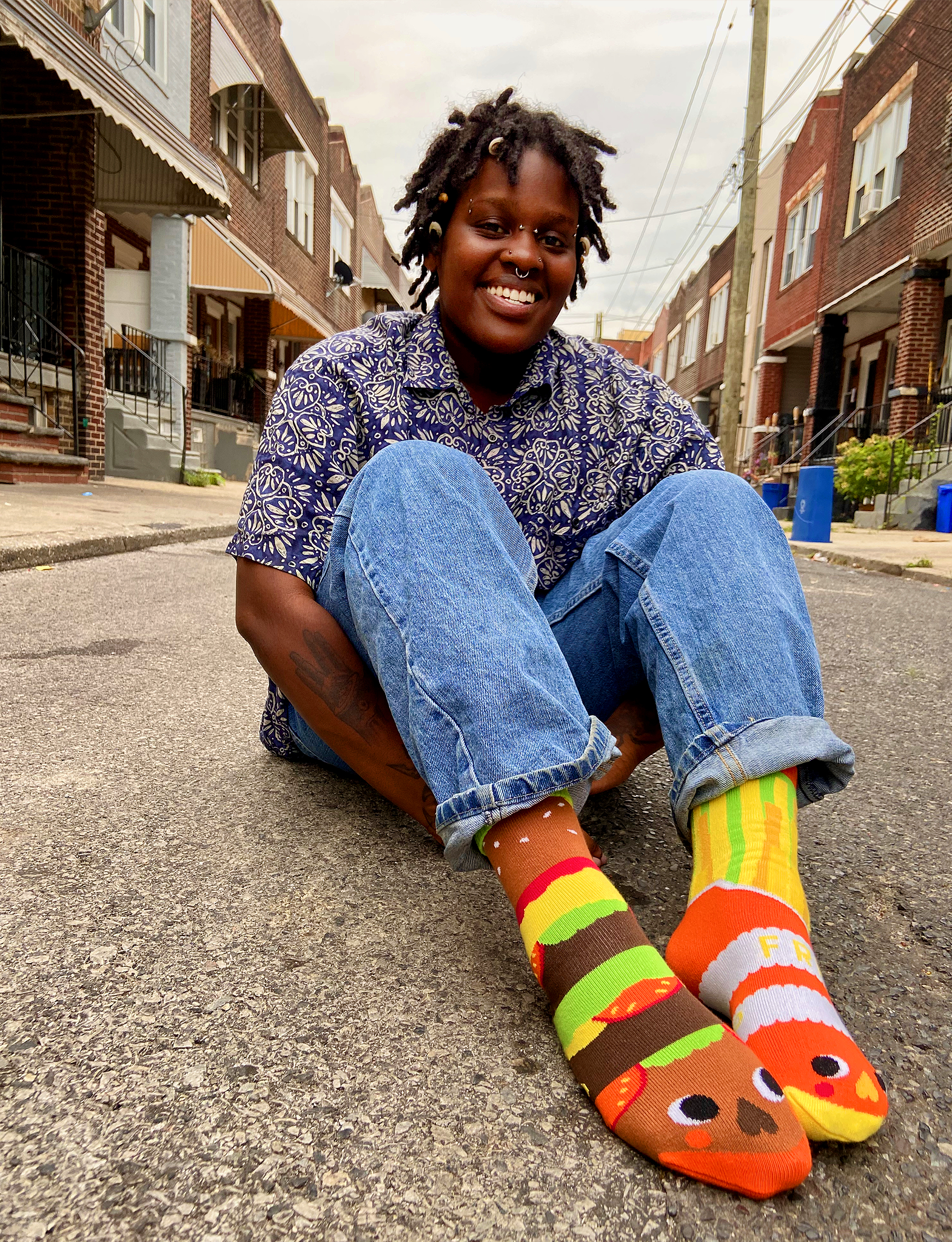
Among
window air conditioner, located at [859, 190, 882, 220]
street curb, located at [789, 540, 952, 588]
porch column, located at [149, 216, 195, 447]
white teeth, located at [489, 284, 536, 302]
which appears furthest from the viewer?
window air conditioner, located at [859, 190, 882, 220]

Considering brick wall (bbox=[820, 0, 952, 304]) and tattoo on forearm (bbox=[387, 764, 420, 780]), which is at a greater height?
brick wall (bbox=[820, 0, 952, 304])

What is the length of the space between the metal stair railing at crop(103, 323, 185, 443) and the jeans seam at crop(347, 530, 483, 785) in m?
11.7

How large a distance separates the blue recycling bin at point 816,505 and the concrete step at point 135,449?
7.78m

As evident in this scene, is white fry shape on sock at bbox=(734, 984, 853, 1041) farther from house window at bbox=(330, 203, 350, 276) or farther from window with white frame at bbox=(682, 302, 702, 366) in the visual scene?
window with white frame at bbox=(682, 302, 702, 366)

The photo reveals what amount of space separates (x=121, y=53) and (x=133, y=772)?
10.9 meters

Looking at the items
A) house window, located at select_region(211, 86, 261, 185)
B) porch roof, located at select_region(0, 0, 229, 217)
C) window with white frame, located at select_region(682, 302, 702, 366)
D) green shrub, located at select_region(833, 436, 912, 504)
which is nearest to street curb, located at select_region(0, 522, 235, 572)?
porch roof, located at select_region(0, 0, 229, 217)

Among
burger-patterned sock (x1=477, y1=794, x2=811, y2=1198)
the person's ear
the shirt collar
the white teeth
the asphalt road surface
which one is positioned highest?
the person's ear

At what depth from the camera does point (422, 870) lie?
1.36 m

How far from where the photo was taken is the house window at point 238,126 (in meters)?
13.5

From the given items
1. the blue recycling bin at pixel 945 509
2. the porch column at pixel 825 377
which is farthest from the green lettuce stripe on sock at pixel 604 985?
the porch column at pixel 825 377

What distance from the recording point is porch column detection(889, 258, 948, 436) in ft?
41.3

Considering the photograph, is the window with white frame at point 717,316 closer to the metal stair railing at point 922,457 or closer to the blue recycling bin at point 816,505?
the metal stair railing at point 922,457

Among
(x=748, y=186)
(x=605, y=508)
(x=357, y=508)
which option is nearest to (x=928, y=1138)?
(x=357, y=508)

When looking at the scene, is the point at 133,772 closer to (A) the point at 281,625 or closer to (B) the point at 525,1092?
(A) the point at 281,625
